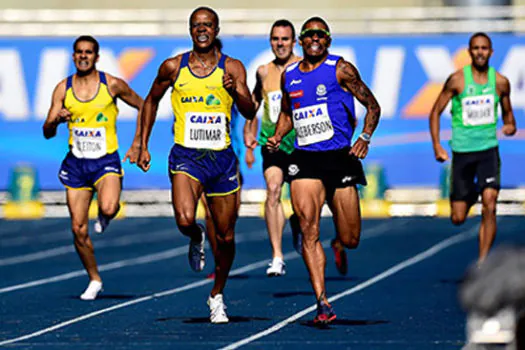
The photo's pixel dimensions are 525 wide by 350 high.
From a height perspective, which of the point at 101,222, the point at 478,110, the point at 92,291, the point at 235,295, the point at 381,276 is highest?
the point at 478,110

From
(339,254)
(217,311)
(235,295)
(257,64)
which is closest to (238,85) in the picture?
(217,311)

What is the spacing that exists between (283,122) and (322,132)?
57 cm

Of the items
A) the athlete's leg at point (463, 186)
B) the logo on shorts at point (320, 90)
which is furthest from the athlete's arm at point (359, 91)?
the athlete's leg at point (463, 186)

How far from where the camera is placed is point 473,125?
49.2 ft

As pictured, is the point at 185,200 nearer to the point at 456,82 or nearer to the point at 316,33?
the point at 316,33

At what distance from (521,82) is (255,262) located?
1002cm

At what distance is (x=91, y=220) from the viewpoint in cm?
2664

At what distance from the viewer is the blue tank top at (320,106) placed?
36.8 feet

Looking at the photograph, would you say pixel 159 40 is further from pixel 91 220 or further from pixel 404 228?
pixel 404 228

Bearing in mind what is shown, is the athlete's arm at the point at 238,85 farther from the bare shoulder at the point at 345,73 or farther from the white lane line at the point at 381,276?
the white lane line at the point at 381,276

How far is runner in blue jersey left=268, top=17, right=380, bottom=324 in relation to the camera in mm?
11047

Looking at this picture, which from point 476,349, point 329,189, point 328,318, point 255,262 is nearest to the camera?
point 476,349

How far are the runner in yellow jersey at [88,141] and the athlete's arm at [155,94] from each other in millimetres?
1735

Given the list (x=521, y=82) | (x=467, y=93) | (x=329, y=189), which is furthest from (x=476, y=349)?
(x=521, y=82)
